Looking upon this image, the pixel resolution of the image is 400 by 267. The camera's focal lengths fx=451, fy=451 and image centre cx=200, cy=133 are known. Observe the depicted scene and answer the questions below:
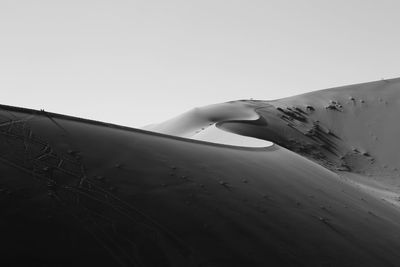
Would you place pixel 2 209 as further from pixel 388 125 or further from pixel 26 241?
pixel 388 125

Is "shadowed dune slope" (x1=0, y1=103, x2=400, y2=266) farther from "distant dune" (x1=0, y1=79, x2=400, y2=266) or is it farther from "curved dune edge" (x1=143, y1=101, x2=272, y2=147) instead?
"curved dune edge" (x1=143, y1=101, x2=272, y2=147)

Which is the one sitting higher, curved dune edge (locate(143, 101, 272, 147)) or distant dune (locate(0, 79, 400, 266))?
curved dune edge (locate(143, 101, 272, 147))

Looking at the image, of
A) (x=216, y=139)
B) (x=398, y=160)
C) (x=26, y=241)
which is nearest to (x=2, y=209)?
(x=26, y=241)

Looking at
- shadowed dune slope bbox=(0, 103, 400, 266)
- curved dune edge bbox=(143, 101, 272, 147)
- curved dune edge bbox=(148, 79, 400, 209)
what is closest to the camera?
shadowed dune slope bbox=(0, 103, 400, 266)

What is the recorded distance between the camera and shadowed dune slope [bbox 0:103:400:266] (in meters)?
2.90

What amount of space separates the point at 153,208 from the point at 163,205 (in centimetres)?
13

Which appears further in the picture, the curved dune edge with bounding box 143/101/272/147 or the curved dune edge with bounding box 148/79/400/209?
the curved dune edge with bounding box 148/79/400/209

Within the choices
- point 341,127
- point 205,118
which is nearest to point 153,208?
point 205,118

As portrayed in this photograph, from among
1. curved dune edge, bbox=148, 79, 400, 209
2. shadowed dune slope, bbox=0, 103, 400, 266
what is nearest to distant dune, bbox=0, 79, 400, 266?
shadowed dune slope, bbox=0, 103, 400, 266

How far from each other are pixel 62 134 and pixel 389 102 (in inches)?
741

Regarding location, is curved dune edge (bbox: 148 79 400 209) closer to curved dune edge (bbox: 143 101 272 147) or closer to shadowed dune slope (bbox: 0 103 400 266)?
curved dune edge (bbox: 143 101 272 147)

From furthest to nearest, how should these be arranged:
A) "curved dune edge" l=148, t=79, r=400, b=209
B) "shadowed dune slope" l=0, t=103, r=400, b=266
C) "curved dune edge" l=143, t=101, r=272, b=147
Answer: "curved dune edge" l=148, t=79, r=400, b=209 < "curved dune edge" l=143, t=101, r=272, b=147 < "shadowed dune slope" l=0, t=103, r=400, b=266

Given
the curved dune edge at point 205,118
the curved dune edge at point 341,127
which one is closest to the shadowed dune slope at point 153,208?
the curved dune edge at point 341,127

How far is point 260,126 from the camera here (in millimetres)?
15836
